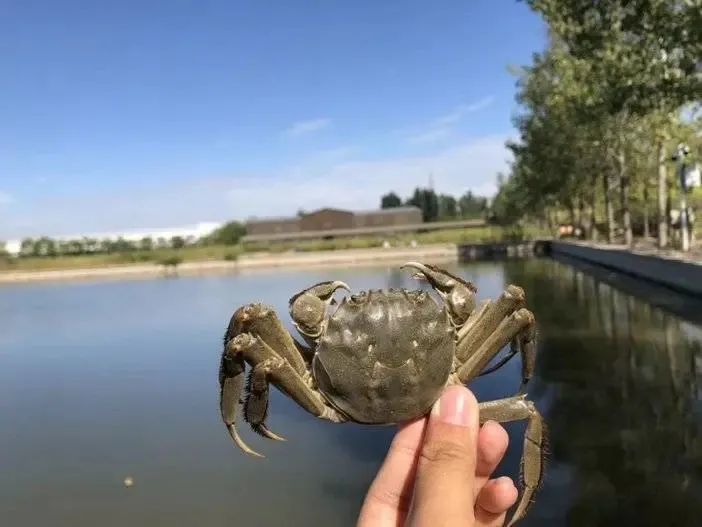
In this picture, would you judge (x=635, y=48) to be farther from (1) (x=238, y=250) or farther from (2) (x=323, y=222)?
(2) (x=323, y=222)

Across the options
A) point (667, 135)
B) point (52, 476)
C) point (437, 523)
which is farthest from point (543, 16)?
point (437, 523)

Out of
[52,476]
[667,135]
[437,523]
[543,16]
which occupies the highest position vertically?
[543,16]

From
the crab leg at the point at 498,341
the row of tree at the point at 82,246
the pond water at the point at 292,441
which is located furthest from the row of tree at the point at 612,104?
the row of tree at the point at 82,246

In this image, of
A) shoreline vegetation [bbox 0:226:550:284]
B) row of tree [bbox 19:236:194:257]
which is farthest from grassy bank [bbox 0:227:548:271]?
row of tree [bbox 19:236:194:257]

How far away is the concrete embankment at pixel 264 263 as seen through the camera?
64.2m

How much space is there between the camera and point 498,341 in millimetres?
3664

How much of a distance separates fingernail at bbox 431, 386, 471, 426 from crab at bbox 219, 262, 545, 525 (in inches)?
14.5

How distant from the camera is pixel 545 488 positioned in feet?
28.3

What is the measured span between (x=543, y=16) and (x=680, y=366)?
13986 millimetres

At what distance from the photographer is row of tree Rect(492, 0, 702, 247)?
21.2 meters

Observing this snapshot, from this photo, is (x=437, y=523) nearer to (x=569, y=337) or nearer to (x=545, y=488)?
(x=545, y=488)

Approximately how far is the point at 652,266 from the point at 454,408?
27.4 m

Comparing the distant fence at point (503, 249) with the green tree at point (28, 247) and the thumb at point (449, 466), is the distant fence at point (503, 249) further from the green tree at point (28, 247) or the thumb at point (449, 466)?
the green tree at point (28, 247)

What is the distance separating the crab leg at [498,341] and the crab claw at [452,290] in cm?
14
